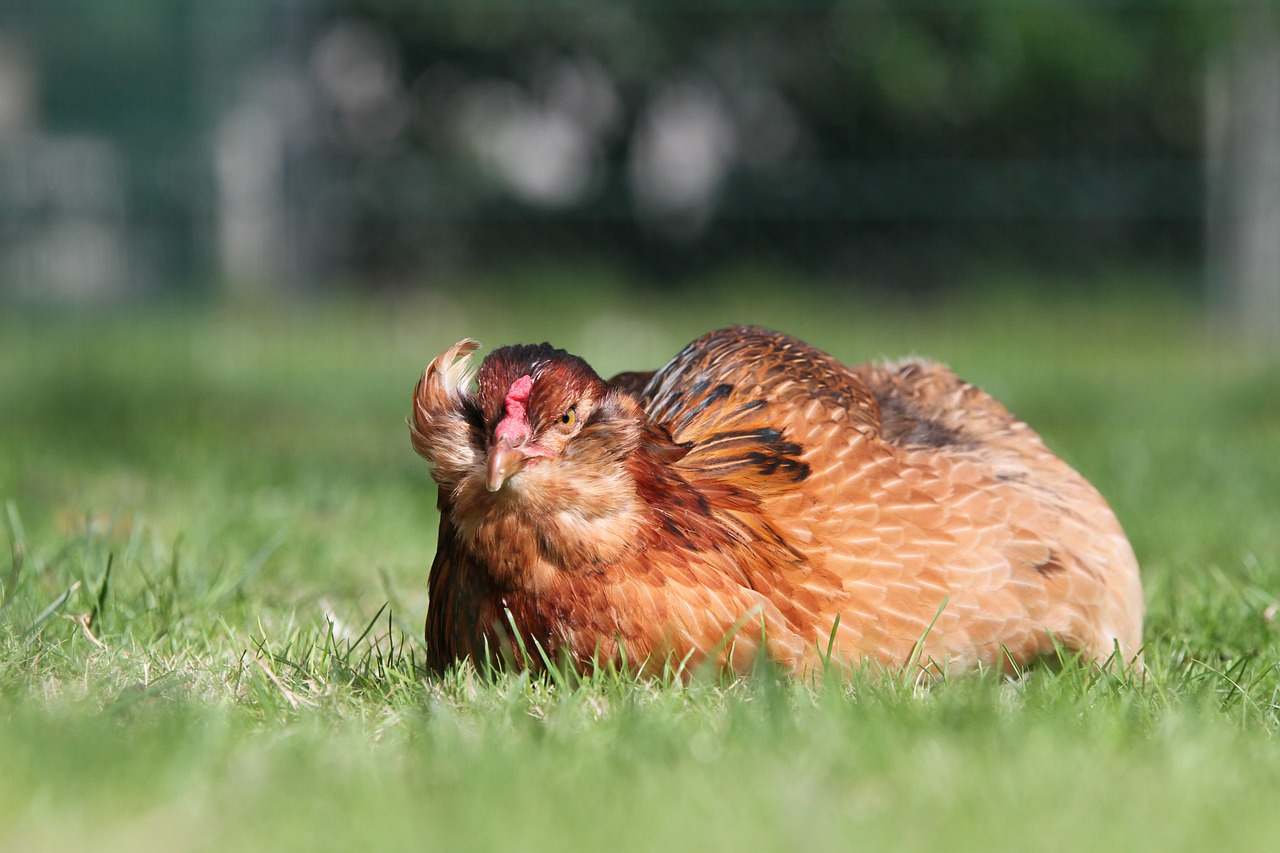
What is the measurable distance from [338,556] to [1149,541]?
2.36m

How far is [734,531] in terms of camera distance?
2801mm

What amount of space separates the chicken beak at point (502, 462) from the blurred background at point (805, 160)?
6450 millimetres

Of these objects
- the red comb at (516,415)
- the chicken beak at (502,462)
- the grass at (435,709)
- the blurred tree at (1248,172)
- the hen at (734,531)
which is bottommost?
the grass at (435,709)

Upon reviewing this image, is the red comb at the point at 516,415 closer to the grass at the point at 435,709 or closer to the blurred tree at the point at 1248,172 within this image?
the grass at the point at 435,709

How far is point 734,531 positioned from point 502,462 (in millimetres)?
526

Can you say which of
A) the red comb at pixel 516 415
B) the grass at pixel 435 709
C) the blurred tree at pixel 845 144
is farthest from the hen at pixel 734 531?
the blurred tree at pixel 845 144

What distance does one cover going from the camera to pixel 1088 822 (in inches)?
79.0

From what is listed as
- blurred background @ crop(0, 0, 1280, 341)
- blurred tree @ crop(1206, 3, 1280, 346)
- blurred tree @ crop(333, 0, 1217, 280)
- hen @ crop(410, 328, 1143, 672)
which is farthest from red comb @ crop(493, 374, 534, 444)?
blurred tree @ crop(1206, 3, 1280, 346)

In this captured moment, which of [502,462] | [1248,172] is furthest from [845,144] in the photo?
[502,462]

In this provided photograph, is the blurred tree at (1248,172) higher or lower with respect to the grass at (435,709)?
higher

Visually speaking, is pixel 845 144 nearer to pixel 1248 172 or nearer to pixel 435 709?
pixel 1248 172

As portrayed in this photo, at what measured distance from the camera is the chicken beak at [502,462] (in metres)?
2.47

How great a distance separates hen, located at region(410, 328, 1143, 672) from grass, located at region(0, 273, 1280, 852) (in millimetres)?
111

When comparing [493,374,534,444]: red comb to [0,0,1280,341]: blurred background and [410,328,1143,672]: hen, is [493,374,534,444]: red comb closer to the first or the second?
[410,328,1143,672]: hen
